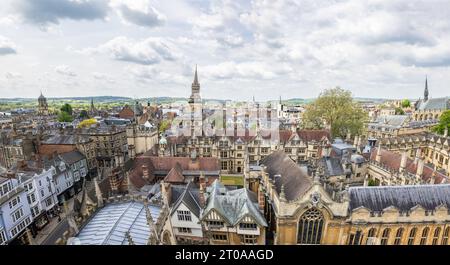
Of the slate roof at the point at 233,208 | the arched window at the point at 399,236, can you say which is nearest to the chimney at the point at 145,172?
the slate roof at the point at 233,208

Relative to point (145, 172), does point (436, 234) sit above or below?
below

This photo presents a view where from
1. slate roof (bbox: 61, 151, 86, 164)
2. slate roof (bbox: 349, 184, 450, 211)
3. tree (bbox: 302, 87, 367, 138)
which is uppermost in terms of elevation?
tree (bbox: 302, 87, 367, 138)

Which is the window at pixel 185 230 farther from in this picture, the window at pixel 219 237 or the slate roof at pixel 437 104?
the slate roof at pixel 437 104

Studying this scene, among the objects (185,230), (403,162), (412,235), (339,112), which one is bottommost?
(185,230)

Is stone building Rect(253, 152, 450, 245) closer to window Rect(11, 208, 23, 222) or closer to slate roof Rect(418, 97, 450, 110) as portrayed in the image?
window Rect(11, 208, 23, 222)

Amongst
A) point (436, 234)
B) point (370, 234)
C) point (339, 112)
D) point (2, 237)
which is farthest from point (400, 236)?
point (2, 237)

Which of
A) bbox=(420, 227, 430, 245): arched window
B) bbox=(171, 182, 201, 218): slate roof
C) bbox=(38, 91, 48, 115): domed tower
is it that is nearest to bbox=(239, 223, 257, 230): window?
bbox=(171, 182, 201, 218): slate roof

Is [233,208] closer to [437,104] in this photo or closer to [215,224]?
[215,224]
